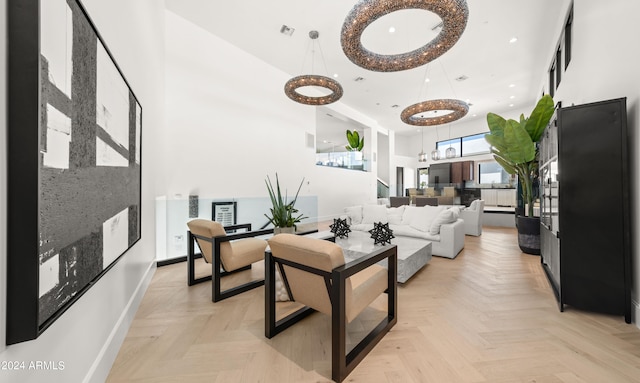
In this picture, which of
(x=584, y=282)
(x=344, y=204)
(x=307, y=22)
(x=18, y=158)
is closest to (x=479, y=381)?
(x=584, y=282)

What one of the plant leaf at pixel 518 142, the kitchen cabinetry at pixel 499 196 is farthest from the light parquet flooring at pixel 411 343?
the kitchen cabinetry at pixel 499 196

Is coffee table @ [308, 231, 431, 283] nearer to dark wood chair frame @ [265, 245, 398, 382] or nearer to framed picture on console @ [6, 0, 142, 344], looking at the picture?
dark wood chair frame @ [265, 245, 398, 382]

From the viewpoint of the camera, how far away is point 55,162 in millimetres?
954

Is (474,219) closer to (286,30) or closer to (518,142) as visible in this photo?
(518,142)

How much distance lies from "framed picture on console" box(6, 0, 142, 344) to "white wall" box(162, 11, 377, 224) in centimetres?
270

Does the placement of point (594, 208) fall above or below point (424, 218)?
above

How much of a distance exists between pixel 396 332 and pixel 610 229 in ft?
6.87

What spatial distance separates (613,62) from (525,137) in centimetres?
140

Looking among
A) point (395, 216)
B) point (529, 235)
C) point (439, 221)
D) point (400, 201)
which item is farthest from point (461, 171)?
point (439, 221)

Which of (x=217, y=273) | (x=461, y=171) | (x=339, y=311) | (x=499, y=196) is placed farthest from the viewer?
(x=461, y=171)

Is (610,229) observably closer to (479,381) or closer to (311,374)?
(479,381)

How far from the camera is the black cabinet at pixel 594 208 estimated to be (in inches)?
82.2

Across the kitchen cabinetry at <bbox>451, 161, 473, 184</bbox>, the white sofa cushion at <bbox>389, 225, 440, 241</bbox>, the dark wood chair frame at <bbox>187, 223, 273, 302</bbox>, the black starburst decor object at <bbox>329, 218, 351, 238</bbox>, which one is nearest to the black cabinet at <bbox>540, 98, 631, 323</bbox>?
the white sofa cushion at <bbox>389, 225, 440, 241</bbox>

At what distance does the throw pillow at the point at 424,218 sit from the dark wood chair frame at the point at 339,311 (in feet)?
8.69
